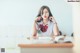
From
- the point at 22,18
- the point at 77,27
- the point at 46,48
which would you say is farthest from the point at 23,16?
the point at 77,27

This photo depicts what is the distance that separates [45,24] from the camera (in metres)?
2.12

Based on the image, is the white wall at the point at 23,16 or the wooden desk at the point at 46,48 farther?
the white wall at the point at 23,16

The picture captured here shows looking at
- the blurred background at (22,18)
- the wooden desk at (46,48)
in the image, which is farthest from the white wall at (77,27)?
the blurred background at (22,18)

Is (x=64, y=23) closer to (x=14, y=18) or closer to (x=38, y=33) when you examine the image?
(x=38, y=33)

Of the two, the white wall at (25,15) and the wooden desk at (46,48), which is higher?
the white wall at (25,15)

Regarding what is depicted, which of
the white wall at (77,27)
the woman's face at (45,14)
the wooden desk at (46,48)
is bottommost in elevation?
the wooden desk at (46,48)

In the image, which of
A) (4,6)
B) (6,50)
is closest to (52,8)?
(4,6)

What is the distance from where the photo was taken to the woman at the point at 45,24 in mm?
2096

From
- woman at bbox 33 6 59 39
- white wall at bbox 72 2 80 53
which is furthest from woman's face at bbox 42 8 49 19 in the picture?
white wall at bbox 72 2 80 53

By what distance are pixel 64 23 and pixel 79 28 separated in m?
0.55

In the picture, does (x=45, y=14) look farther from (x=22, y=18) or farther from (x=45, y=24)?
(x=22, y=18)

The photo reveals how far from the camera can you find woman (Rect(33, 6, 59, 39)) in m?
2.10

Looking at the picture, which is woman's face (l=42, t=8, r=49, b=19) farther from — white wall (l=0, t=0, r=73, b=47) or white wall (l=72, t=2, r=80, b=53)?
white wall (l=72, t=2, r=80, b=53)

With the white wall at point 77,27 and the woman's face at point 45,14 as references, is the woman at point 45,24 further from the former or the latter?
Answer: the white wall at point 77,27
